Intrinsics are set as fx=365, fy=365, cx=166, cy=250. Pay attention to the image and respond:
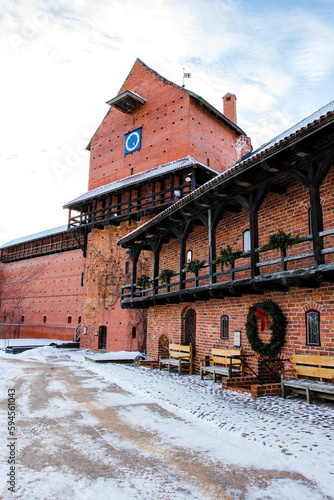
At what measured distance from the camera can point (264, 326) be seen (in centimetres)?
939

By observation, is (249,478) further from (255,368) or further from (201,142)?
(201,142)

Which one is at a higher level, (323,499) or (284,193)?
(284,193)

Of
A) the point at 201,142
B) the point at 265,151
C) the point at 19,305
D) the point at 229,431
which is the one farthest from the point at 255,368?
the point at 19,305

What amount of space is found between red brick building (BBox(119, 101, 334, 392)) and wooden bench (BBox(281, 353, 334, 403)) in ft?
1.21

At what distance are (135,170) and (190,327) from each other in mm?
12210

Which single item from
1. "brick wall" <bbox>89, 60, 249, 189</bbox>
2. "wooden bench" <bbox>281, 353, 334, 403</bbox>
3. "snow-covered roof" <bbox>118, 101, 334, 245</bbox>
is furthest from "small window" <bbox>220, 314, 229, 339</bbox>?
"brick wall" <bbox>89, 60, 249, 189</bbox>

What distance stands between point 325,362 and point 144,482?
4.94 metres

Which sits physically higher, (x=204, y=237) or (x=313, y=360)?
(x=204, y=237)

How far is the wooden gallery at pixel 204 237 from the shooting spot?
7934mm

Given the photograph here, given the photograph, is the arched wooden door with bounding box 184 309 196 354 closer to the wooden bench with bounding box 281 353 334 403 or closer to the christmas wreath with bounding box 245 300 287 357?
the christmas wreath with bounding box 245 300 287 357

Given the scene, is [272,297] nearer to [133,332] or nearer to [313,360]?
[313,360]

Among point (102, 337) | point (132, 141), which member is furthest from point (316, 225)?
point (102, 337)

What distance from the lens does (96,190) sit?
945 inches

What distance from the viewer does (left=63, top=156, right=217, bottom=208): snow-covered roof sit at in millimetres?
18266
